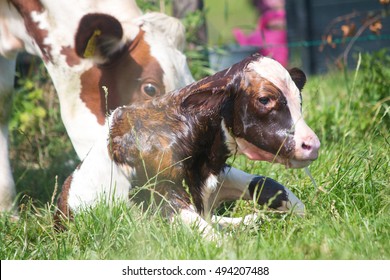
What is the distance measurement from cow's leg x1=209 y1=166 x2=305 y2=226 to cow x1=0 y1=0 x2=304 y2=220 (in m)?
0.68

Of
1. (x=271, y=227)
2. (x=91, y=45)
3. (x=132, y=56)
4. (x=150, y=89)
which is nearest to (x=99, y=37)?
(x=91, y=45)

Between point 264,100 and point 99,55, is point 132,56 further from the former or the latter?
point 264,100

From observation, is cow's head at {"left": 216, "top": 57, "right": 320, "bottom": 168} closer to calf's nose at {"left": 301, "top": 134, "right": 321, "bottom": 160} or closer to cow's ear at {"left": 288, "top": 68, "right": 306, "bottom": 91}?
calf's nose at {"left": 301, "top": 134, "right": 321, "bottom": 160}

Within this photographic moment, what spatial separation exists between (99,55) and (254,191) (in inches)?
46.2

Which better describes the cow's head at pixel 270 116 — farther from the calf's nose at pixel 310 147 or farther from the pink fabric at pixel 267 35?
the pink fabric at pixel 267 35

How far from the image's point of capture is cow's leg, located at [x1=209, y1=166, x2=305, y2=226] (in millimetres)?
3098

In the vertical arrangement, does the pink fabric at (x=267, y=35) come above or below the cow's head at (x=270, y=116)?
below

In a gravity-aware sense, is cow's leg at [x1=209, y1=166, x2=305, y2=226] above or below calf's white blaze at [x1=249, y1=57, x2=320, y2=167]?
below

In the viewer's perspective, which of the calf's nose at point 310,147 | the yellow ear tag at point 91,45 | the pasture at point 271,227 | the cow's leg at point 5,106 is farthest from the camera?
the cow's leg at point 5,106

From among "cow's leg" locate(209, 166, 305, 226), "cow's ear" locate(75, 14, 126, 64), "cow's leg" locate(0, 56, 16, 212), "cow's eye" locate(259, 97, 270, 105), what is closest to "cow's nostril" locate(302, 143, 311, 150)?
"cow's eye" locate(259, 97, 270, 105)

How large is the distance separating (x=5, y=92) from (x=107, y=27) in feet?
3.62

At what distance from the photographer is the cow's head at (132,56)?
3.73m

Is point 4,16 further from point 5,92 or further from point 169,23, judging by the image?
point 169,23

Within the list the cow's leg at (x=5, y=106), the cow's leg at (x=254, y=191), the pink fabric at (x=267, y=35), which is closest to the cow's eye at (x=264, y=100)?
the cow's leg at (x=254, y=191)
